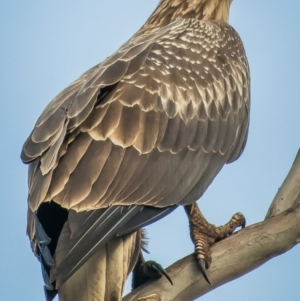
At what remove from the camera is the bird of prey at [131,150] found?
7.00m

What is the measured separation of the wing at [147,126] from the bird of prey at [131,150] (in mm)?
11

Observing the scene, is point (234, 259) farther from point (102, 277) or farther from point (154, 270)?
point (102, 277)

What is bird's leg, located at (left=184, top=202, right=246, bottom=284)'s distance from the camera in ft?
25.5

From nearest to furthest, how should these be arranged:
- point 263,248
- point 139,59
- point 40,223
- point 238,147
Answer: point 40,223
point 263,248
point 139,59
point 238,147

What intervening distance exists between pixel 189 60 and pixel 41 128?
166 cm

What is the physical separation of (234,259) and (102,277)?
1160 mm

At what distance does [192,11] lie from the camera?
1024 centimetres

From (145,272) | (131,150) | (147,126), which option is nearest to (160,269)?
(145,272)

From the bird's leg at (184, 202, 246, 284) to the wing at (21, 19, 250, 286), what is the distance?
350 millimetres

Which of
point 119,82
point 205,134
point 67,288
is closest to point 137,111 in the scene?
point 119,82

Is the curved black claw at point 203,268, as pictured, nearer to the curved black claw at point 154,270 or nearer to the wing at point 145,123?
the curved black claw at point 154,270

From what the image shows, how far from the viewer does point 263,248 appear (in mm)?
7695

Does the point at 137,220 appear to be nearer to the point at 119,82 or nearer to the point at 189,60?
the point at 119,82

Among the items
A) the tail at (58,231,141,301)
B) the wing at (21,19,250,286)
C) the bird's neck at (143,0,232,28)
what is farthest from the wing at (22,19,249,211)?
the bird's neck at (143,0,232,28)
